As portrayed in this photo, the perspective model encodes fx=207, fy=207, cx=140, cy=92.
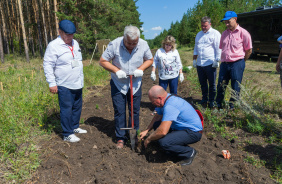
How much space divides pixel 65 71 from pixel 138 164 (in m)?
1.67

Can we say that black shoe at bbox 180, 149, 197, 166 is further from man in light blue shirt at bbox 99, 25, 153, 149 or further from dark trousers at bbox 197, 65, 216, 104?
dark trousers at bbox 197, 65, 216, 104

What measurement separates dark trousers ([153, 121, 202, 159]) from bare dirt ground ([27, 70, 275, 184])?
161 millimetres

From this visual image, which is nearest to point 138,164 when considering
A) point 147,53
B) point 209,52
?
point 147,53

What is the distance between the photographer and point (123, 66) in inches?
119

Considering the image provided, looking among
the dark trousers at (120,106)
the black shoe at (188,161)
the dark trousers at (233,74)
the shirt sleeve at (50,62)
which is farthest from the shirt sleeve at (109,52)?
the dark trousers at (233,74)

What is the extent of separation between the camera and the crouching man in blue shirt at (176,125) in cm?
250

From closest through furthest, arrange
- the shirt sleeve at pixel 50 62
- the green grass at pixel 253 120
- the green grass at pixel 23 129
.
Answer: the green grass at pixel 23 129 → the shirt sleeve at pixel 50 62 → the green grass at pixel 253 120

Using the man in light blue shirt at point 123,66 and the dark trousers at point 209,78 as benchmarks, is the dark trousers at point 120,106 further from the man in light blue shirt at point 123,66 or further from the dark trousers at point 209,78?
the dark trousers at point 209,78

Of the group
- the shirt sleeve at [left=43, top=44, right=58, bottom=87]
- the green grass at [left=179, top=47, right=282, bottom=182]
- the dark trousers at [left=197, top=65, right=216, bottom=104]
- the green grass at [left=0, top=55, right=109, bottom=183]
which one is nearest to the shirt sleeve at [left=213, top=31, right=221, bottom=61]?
the dark trousers at [left=197, top=65, right=216, bottom=104]

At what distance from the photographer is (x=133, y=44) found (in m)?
2.80

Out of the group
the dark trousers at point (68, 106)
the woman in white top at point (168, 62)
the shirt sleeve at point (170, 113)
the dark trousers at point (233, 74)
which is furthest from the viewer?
the woman in white top at point (168, 62)

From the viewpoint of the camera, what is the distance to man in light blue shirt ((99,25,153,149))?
2916 millimetres

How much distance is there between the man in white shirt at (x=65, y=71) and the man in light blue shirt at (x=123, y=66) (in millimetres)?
450

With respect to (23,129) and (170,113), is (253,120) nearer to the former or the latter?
(170,113)
